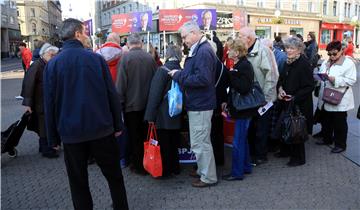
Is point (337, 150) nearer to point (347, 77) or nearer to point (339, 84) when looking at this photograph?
point (339, 84)

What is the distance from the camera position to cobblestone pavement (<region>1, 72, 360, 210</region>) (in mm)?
3920

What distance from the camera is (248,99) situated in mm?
4297

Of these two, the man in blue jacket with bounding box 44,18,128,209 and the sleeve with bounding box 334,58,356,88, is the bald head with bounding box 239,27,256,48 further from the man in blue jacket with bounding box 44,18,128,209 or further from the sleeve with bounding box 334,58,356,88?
the man in blue jacket with bounding box 44,18,128,209

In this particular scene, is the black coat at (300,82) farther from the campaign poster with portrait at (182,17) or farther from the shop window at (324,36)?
the shop window at (324,36)

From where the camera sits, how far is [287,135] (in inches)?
189

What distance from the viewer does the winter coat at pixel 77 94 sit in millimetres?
2908

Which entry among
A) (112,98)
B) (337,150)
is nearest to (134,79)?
(112,98)

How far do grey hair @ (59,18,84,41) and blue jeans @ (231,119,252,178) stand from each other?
89.1 inches

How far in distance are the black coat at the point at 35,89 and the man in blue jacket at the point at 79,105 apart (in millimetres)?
2521

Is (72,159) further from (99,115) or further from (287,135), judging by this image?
(287,135)

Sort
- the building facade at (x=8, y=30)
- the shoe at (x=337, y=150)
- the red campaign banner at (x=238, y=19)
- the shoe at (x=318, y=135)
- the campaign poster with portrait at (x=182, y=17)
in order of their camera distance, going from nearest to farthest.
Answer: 1. the shoe at (x=337, y=150)
2. the shoe at (x=318, y=135)
3. the campaign poster with portrait at (x=182, y=17)
4. the red campaign banner at (x=238, y=19)
5. the building facade at (x=8, y=30)

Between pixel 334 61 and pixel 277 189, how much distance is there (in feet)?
7.84

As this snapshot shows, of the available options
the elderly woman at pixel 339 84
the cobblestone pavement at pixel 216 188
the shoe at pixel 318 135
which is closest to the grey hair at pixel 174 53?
Result: the cobblestone pavement at pixel 216 188

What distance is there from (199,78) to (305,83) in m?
1.89
